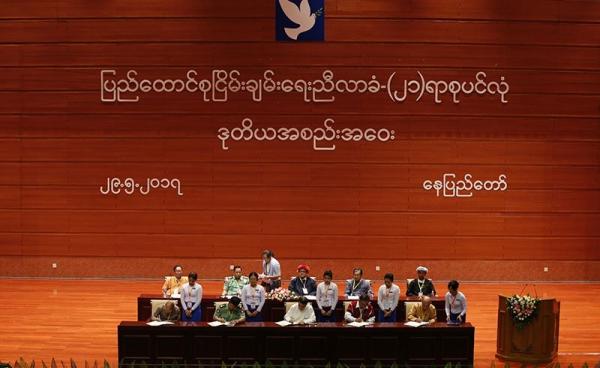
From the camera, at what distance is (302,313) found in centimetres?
948

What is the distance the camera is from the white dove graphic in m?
14.4

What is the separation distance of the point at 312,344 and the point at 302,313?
23.7 inches

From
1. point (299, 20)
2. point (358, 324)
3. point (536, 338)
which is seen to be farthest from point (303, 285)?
point (299, 20)

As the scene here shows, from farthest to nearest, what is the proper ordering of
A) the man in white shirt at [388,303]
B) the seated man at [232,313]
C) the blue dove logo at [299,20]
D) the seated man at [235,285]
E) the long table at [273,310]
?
the blue dove logo at [299,20] < the seated man at [235,285] < the long table at [273,310] < the man in white shirt at [388,303] < the seated man at [232,313]

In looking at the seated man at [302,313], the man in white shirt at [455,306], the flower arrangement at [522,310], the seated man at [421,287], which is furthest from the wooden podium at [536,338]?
the seated man at [302,313]

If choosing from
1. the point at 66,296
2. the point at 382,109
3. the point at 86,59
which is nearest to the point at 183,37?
the point at 86,59

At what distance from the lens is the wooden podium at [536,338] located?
9.28 m

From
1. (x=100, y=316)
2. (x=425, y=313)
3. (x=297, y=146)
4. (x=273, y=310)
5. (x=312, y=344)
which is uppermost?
(x=297, y=146)

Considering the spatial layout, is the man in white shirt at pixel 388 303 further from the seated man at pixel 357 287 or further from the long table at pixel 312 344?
the long table at pixel 312 344

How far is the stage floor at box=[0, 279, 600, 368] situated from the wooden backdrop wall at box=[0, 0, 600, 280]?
740 mm

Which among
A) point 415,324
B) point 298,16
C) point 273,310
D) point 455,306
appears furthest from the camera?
point 298,16

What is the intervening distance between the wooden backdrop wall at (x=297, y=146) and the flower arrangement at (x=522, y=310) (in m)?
5.34

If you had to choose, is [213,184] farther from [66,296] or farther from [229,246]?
[66,296]

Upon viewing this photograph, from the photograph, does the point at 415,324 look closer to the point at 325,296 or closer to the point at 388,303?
the point at 388,303
